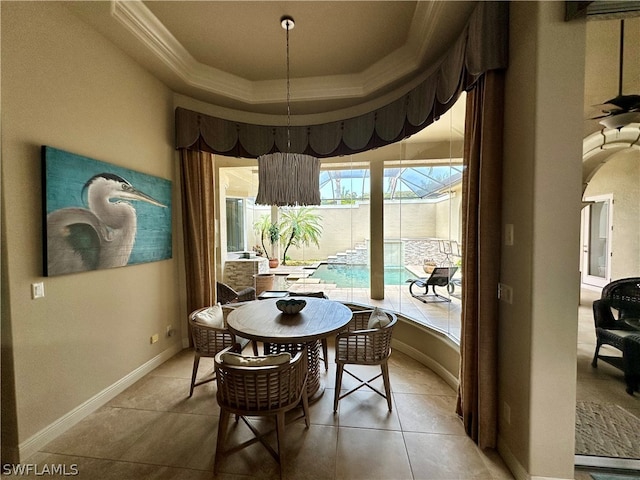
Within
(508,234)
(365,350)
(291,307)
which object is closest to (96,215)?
(291,307)

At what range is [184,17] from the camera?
7.82 ft

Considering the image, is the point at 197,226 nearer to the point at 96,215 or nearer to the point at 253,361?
the point at 96,215

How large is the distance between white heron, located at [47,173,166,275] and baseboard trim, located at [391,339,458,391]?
10.8 feet

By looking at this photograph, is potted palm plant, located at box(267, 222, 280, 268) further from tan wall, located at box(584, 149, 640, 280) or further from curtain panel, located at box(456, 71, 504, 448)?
tan wall, located at box(584, 149, 640, 280)

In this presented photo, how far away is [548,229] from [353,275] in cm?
296

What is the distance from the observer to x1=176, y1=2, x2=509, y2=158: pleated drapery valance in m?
1.81

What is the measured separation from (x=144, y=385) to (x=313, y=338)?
2.07 m

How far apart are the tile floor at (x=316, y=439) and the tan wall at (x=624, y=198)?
3.75 feet

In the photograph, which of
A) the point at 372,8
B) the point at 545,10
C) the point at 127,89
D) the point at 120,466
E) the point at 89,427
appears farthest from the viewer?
the point at 127,89

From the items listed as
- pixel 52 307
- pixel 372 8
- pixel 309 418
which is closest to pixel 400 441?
pixel 309 418

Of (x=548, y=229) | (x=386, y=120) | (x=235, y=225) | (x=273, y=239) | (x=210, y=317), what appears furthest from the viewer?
(x=235, y=225)

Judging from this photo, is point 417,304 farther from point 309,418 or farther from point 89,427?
point 89,427

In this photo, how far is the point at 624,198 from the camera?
3.24 m

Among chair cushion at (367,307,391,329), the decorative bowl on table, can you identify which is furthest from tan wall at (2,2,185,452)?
chair cushion at (367,307,391,329)
